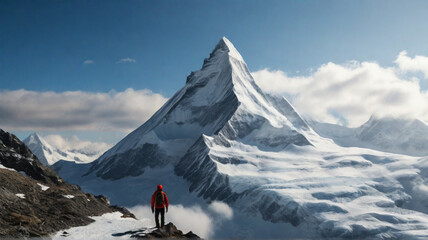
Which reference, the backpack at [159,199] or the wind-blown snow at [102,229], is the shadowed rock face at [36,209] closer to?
the wind-blown snow at [102,229]

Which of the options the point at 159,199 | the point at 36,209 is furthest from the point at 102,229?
the point at 36,209

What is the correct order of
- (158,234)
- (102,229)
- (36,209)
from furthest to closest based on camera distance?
(36,209)
(102,229)
(158,234)

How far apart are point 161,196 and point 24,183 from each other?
24.8 metres

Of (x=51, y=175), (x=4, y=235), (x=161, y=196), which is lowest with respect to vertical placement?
(x=4, y=235)

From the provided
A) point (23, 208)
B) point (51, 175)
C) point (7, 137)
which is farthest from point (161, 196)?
point (7, 137)

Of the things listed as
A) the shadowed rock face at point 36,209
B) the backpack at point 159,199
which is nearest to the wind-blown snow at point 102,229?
the shadowed rock face at point 36,209

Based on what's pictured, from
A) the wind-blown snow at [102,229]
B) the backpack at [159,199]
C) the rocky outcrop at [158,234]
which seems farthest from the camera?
the backpack at [159,199]

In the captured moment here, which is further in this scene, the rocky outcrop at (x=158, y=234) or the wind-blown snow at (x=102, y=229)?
the wind-blown snow at (x=102, y=229)

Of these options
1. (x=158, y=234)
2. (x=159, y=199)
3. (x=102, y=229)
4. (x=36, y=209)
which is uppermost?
(x=159, y=199)

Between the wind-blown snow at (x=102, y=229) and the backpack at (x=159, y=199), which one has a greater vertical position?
the backpack at (x=159, y=199)

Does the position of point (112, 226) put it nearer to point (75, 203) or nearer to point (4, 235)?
point (75, 203)

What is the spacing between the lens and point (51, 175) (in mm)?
92375

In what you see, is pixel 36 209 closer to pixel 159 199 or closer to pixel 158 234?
pixel 159 199

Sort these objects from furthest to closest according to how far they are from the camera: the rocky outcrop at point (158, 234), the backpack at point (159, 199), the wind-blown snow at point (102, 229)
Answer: the backpack at point (159, 199), the wind-blown snow at point (102, 229), the rocky outcrop at point (158, 234)
